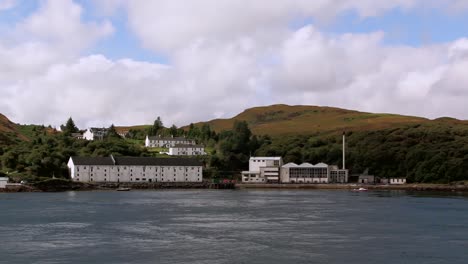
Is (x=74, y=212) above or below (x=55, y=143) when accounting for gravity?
below

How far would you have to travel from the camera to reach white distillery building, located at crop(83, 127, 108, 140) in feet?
561

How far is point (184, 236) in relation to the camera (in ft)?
126

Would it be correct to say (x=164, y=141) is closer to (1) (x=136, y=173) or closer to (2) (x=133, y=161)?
(2) (x=133, y=161)

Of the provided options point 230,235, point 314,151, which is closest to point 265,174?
point 314,151

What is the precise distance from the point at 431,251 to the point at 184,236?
1544 centimetres

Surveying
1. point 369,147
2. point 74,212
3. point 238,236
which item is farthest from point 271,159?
point 238,236

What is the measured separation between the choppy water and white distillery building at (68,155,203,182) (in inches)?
2162

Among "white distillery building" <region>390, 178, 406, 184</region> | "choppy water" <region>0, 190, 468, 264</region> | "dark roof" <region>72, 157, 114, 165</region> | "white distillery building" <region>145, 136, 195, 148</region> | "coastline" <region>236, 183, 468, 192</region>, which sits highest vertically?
"white distillery building" <region>145, 136, 195, 148</region>

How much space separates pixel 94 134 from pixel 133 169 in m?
56.2

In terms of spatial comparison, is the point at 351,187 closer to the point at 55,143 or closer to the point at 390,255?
the point at 55,143

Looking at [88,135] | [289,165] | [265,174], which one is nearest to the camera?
[289,165]

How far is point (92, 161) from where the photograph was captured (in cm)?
11656

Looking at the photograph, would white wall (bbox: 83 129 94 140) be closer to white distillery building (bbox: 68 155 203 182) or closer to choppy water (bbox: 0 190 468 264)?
white distillery building (bbox: 68 155 203 182)

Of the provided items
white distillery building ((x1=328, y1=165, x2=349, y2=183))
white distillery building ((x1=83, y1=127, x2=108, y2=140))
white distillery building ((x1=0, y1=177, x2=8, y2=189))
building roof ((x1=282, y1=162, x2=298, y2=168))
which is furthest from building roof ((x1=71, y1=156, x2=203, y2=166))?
white distillery building ((x1=83, y1=127, x2=108, y2=140))
